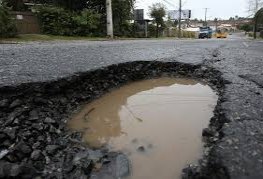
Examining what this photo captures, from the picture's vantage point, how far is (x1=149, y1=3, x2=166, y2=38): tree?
30.8 m

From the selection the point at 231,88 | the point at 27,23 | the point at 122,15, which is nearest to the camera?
the point at 231,88

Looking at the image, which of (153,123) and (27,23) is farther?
(27,23)

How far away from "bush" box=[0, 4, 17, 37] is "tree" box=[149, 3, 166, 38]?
17.9 metres

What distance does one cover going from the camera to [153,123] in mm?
3955

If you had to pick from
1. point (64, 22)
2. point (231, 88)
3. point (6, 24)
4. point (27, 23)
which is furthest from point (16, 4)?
point (231, 88)

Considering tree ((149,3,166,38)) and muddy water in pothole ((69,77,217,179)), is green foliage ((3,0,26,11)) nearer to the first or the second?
tree ((149,3,166,38))

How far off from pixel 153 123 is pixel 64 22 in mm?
16812

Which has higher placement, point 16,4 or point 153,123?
point 16,4

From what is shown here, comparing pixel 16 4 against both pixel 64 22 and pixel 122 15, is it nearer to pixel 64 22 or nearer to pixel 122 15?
pixel 64 22

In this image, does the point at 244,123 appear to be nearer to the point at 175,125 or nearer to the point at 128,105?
the point at 175,125

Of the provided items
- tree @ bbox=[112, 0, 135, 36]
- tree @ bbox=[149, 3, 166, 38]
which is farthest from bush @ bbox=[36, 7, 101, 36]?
tree @ bbox=[149, 3, 166, 38]

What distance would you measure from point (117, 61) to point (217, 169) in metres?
3.97

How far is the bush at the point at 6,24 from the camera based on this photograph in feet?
46.6

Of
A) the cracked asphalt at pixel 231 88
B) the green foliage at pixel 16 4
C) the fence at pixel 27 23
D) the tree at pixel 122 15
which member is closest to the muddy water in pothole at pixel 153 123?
the cracked asphalt at pixel 231 88
